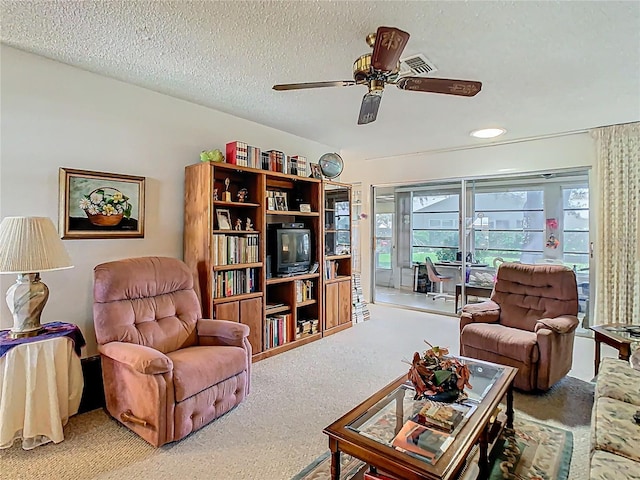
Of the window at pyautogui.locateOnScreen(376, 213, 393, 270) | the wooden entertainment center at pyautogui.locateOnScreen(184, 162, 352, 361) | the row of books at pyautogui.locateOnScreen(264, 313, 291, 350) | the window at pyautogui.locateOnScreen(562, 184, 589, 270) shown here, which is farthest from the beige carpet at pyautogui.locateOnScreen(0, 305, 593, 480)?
the window at pyautogui.locateOnScreen(376, 213, 393, 270)

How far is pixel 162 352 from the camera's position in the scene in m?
2.65

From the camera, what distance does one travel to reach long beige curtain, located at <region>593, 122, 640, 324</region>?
3.97 metres

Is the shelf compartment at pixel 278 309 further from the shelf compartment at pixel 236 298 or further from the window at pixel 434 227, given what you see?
the window at pixel 434 227

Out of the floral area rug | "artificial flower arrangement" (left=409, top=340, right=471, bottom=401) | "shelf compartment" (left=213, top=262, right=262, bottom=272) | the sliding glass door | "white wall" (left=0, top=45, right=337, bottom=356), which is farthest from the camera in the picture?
the sliding glass door

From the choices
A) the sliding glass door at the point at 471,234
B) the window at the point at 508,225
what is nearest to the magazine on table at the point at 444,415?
the sliding glass door at the point at 471,234

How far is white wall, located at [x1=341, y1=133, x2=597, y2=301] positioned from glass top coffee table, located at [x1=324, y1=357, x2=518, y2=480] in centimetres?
360

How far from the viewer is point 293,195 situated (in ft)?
14.9

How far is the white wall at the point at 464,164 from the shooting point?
14.6ft

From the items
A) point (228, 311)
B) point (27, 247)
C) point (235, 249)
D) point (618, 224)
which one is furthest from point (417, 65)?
point (618, 224)

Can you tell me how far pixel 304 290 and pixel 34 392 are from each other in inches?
103

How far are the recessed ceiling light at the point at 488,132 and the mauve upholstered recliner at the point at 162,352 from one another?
361cm

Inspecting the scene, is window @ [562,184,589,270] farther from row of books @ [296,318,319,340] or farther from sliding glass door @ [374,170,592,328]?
row of books @ [296,318,319,340]

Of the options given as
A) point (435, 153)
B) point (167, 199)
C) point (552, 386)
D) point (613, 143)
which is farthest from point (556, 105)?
point (167, 199)

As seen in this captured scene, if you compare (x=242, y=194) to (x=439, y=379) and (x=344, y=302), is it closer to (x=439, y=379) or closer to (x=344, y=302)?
(x=344, y=302)
